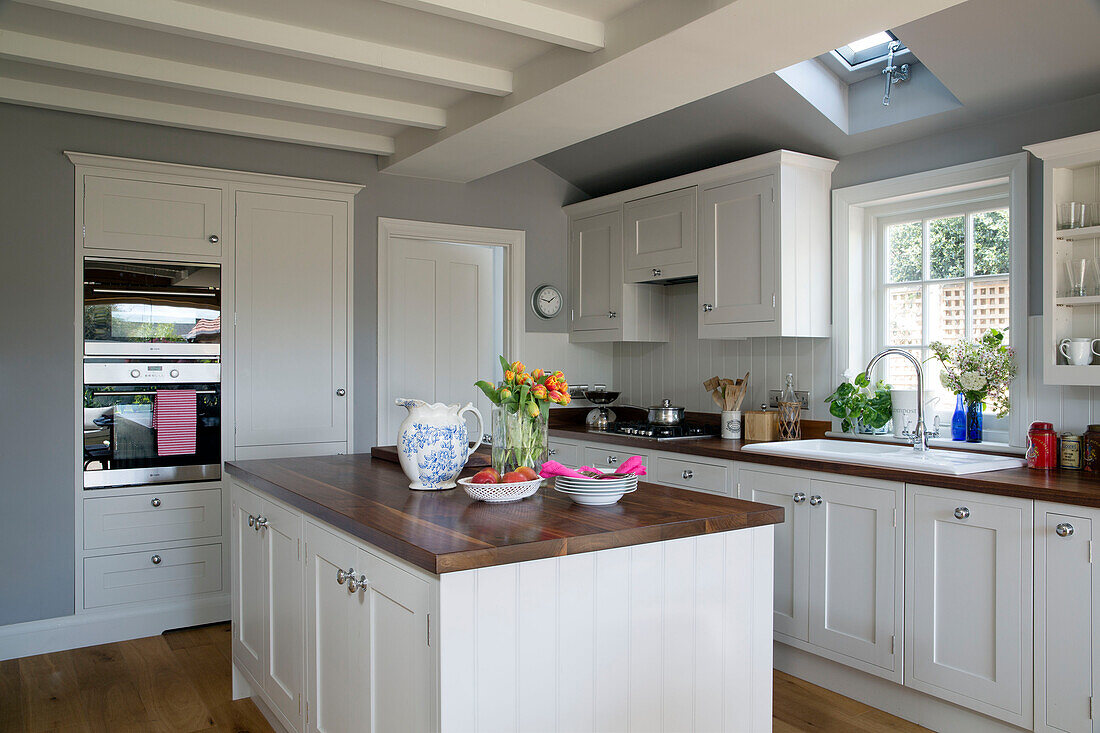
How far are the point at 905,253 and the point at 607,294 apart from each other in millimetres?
1788

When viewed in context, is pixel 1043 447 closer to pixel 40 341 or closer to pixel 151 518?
pixel 151 518

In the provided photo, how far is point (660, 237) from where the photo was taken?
4523 millimetres

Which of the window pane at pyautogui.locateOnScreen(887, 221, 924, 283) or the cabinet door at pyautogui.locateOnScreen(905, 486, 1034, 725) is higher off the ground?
the window pane at pyautogui.locateOnScreen(887, 221, 924, 283)

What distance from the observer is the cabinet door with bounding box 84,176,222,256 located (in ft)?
12.7

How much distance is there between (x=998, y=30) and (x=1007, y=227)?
895 mm

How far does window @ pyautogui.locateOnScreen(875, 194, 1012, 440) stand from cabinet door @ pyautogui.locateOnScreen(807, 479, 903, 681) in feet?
2.61

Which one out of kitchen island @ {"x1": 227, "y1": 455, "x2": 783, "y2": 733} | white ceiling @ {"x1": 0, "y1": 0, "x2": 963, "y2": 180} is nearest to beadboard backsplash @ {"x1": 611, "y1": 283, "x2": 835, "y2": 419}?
white ceiling @ {"x1": 0, "y1": 0, "x2": 963, "y2": 180}

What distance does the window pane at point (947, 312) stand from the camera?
11.7ft

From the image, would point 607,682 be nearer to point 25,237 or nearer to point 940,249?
point 940,249

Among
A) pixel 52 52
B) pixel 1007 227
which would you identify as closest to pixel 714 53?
pixel 1007 227

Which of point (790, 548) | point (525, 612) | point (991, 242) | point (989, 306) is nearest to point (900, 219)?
point (991, 242)

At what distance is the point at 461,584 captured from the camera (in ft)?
5.40

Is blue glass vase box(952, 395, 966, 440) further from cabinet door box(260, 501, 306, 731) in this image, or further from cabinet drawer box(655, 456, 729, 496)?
cabinet door box(260, 501, 306, 731)

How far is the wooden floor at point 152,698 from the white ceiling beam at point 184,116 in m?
2.53
